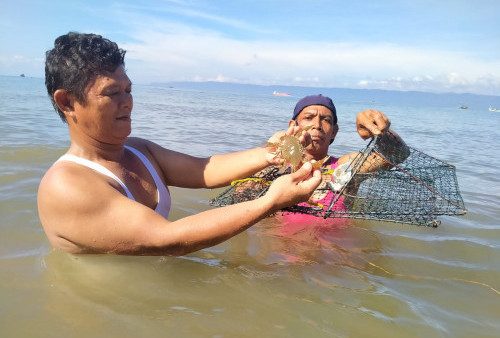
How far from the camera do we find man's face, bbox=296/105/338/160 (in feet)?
15.3

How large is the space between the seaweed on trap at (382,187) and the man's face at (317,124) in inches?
16.5

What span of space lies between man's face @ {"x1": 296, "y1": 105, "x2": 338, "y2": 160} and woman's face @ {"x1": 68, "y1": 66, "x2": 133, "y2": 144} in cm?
247

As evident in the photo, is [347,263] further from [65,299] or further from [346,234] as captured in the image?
[65,299]

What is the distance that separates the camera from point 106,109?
2668 millimetres

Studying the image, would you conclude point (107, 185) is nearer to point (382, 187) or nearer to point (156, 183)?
point (156, 183)

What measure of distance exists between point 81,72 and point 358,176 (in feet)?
9.50

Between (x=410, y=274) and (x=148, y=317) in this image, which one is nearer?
(x=148, y=317)

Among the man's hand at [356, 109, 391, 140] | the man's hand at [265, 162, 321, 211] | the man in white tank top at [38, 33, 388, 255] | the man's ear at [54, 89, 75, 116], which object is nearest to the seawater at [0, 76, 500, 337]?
the man in white tank top at [38, 33, 388, 255]

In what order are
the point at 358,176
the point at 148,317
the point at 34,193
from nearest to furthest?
the point at 148,317 < the point at 358,176 < the point at 34,193

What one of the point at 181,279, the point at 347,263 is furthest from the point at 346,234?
the point at 181,279

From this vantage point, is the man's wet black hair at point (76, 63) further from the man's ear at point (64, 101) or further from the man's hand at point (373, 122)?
the man's hand at point (373, 122)

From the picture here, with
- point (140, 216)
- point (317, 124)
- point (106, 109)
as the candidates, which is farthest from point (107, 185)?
point (317, 124)

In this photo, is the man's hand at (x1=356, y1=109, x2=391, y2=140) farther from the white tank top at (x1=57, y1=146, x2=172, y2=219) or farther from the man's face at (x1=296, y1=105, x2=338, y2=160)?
the white tank top at (x1=57, y1=146, x2=172, y2=219)

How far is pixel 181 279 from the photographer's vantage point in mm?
2994
